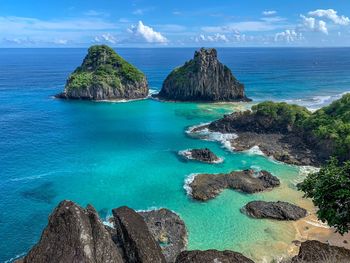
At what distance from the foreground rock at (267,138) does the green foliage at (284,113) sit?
1173mm

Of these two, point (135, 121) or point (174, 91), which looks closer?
point (135, 121)

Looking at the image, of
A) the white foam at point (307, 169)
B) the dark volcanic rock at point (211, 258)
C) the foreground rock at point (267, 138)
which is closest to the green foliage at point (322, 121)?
the foreground rock at point (267, 138)

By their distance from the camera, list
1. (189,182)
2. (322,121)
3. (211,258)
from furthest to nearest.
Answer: (322,121) < (189,182) < (211,258)

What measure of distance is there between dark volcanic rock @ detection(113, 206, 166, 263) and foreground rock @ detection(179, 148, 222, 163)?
37.8m

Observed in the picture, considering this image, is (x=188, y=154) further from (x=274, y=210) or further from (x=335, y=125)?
(x=335, y=125)

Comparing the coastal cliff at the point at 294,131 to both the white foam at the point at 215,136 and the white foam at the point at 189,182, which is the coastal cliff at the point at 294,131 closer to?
the white foam at the point at 215,136

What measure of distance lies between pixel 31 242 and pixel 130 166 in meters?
27.4

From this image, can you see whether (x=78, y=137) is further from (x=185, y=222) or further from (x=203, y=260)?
(x=203, y=260)

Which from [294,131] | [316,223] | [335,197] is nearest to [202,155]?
[294,131]

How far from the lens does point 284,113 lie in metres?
86.9

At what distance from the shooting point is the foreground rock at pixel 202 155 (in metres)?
68.7

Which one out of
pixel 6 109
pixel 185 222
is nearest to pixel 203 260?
pixel 185 222

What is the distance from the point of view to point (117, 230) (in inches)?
1212

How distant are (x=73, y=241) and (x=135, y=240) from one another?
5454mm
